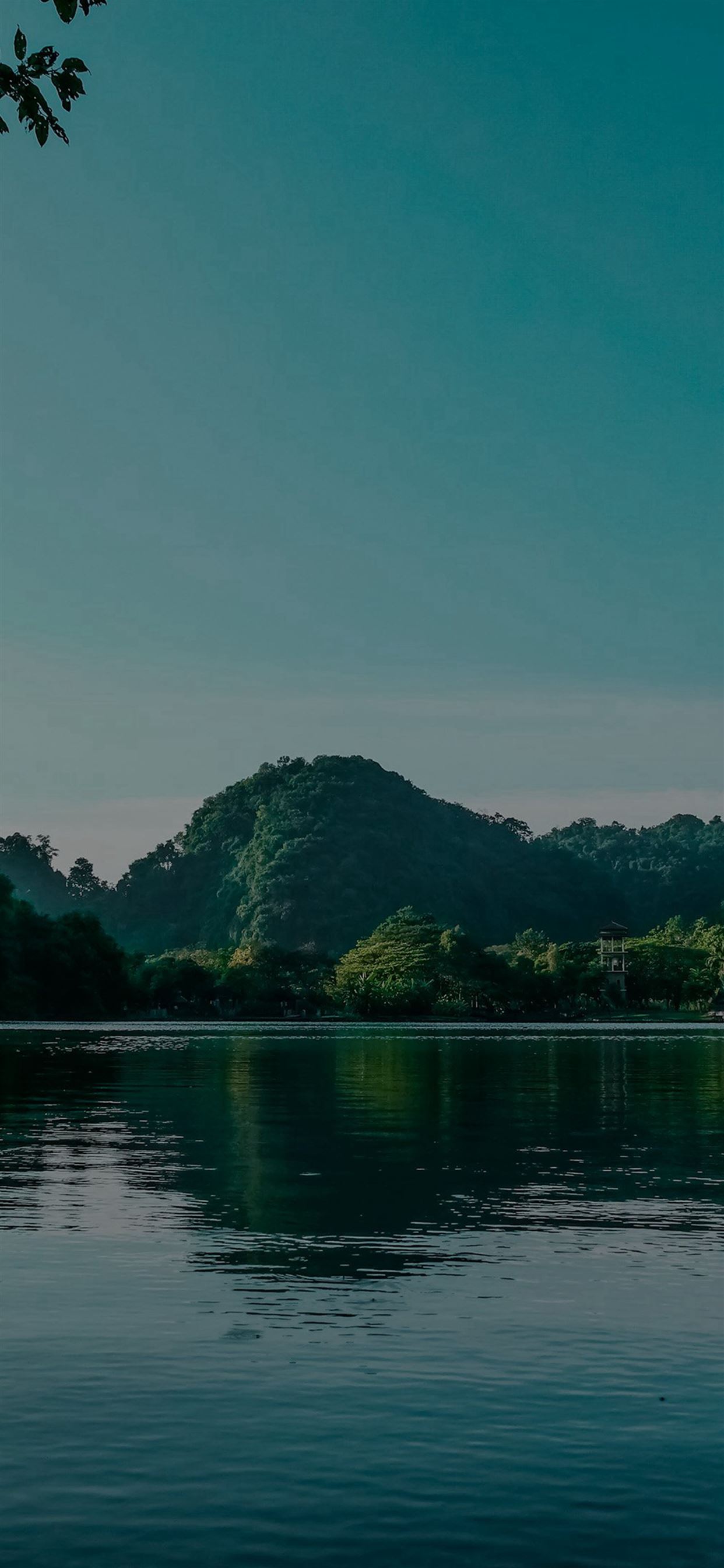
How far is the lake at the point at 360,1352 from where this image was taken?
31.9 ft

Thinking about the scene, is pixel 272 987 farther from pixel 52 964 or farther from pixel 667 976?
pixel 667 976

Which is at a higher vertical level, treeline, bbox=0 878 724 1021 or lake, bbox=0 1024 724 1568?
treeline, bbox=0 878 724 1021

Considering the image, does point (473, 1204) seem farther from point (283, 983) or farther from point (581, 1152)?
point (283, 983)

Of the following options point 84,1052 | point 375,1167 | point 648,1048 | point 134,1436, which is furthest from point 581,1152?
point 648,1048

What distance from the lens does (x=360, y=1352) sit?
1390cm

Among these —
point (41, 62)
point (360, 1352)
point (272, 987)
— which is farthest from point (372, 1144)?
point (272, 987)

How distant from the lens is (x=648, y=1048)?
9750 cm

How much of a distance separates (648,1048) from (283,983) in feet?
279

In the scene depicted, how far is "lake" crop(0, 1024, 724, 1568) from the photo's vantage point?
9719 mm

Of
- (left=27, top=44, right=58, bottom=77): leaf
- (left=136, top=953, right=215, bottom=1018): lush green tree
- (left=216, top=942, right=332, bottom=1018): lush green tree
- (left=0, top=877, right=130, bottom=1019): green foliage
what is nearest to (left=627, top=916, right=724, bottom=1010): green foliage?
(left=216, top=942, right=332, bottom=1018): lush green tree

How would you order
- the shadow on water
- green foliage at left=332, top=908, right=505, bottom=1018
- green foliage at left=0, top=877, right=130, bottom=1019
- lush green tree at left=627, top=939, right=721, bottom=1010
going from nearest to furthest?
1. the shadow on water
2. green foliage at left=0, top=877, right=130, bottom=1019
3. green foliage at left=332, top=908, right=505, bottom=1018
4. lush green tree at left=627, top=939, right=721, bottom=1010

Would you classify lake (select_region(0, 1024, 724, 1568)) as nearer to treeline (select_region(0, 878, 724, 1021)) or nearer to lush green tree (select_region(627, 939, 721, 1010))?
treeline (select_region(0, 878, 724, 1021))

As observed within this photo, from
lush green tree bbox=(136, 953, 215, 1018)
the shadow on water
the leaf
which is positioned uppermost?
the leaf

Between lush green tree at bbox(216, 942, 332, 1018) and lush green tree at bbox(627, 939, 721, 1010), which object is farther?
lush green tree at bbox(627, 939, 721, 1010)
